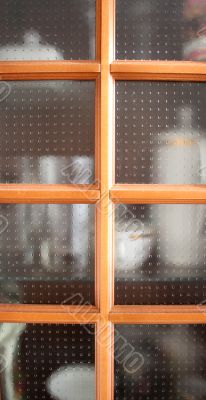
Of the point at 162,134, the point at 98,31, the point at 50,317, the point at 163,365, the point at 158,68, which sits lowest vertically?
the point at 163,365

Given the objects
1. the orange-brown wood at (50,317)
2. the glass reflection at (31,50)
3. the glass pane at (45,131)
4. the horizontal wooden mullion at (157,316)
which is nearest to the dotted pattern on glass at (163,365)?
the horizontal wooden mullion at (157,316)

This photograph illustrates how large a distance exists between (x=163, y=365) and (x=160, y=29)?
3.45 ft

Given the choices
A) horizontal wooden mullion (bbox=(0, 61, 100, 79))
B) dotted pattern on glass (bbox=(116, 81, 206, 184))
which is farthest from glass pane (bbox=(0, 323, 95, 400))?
horizontal wooden mullion (bbox=(0, 61, 100, 79))

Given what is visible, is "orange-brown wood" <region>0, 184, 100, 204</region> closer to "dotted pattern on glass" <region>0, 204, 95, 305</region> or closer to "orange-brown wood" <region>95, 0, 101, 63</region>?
"dotted pattern on glass" <region>0, 204, 95, 305</region>

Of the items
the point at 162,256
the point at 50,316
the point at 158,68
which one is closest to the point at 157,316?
the point at 162,256

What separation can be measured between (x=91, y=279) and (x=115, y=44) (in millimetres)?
727

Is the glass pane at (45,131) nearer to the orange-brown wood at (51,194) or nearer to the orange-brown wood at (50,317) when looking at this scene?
the orange-brown wood at (51,194)

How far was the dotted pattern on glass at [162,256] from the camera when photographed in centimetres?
115

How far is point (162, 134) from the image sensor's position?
115 cm

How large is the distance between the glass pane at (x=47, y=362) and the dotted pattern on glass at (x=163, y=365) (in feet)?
0.37

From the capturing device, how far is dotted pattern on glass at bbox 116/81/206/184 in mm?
1143

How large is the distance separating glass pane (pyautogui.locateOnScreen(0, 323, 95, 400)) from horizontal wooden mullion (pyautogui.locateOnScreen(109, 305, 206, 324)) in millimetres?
123

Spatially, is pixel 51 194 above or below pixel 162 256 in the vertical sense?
above

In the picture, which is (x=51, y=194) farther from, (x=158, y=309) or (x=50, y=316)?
(x=158, y=309)
